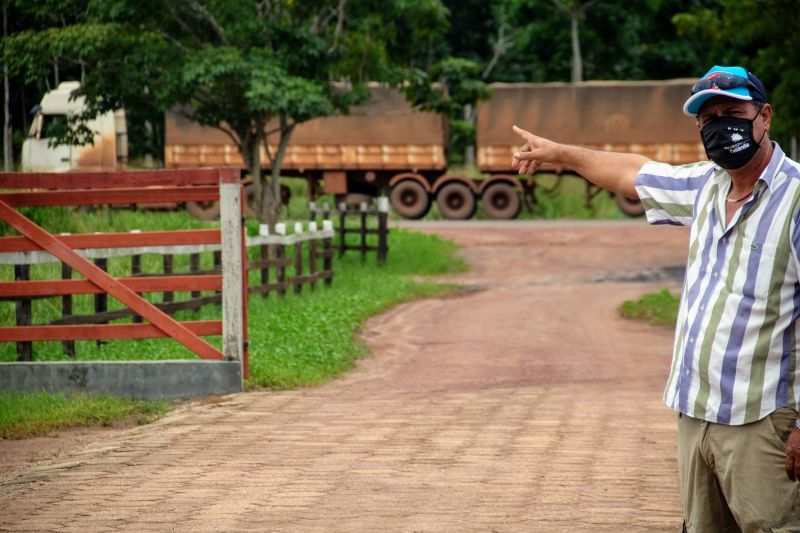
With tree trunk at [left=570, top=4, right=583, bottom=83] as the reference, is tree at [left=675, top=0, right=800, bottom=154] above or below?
below

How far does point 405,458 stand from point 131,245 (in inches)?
158

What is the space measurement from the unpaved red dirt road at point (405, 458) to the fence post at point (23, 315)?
6.27ft

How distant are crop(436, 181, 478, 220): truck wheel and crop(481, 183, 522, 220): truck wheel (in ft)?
1.24

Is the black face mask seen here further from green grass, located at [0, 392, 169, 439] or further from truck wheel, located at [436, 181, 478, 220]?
truck wheel, located at [436, 181, 478, 220]

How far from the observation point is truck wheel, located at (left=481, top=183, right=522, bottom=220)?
33906mm

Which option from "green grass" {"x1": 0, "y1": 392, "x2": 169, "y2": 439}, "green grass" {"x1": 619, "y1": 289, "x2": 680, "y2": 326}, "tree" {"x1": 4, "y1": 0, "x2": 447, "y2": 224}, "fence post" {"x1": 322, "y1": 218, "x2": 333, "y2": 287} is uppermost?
"tree" {"x1": 4, "y1": 0, "x2": 447, "y2": 224}

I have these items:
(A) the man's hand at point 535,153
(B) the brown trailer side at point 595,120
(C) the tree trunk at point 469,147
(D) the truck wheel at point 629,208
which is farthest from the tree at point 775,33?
(C) the tree trunk at point 469,147

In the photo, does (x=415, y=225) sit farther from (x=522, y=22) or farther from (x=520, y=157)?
(x=520, y=157)

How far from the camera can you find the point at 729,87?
12.9 ft

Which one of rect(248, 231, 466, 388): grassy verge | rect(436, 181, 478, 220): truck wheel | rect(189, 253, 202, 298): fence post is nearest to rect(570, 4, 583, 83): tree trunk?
rect(436, 181, 478, 220): truck wheel

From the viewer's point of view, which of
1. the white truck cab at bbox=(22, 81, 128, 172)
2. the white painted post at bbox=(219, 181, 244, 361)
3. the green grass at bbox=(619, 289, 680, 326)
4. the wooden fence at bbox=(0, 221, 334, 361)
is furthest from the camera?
the white truck cab at bbox=(22, 81, 128, 172)

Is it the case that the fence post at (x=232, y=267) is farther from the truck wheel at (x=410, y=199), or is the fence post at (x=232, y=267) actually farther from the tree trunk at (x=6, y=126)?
the truck wheel at (x=410, y=199)

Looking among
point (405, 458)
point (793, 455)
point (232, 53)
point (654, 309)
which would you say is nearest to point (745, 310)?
point (793, 455)

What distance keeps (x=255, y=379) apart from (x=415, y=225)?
20.3m
